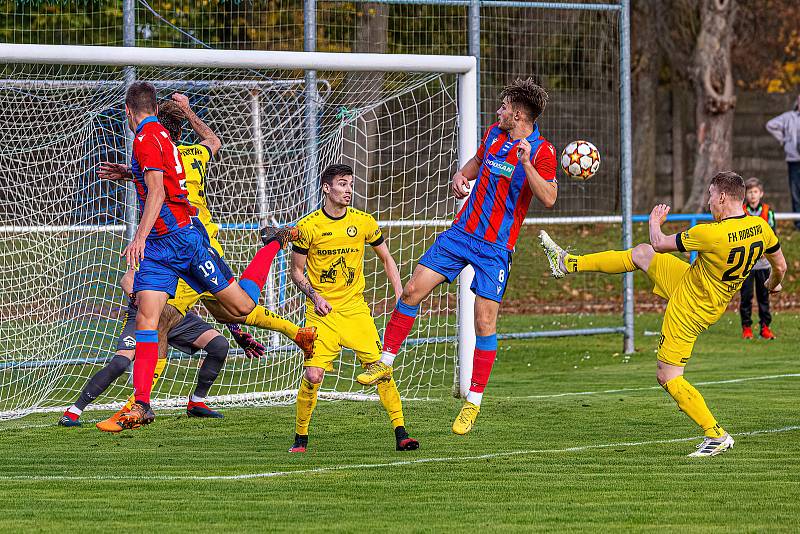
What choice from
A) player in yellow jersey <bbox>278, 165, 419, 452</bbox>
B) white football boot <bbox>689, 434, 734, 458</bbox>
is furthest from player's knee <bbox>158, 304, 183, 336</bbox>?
white football boot <bbox>689, 434, 734, 458</bbox>

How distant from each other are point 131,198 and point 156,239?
143 inches

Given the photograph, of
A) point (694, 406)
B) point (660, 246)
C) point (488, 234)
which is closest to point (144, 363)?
point (488, 234)

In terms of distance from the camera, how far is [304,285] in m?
8.41

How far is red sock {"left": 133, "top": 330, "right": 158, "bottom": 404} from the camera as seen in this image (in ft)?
26.9

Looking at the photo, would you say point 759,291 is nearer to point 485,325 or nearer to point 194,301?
point 485,325

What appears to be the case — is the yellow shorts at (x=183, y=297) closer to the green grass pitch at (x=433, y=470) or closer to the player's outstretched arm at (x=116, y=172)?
the green grass pitch at (x=433, y=470)

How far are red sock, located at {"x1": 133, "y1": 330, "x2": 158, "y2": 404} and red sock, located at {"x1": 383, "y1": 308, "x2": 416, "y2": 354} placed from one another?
1.57 meters

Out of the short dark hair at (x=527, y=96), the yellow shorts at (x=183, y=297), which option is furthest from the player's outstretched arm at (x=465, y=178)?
the yellow shorts at (x=183, y=297)

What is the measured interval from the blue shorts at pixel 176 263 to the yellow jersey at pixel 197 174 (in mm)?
1204

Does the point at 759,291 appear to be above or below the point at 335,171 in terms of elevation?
below

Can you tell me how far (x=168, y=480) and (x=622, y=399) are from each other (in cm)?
479

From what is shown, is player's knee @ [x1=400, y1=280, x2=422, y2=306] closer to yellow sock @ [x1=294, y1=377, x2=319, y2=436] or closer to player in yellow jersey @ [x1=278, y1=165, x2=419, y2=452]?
player in yellow jersey @ [x1=278, y1=165, x2=419, y2=452]

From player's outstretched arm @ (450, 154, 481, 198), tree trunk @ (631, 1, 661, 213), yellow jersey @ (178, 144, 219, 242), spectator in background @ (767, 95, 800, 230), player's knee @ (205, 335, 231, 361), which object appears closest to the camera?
player's outstretched arm @ (450, 154, 481, 198)

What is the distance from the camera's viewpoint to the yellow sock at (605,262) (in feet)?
28.9
